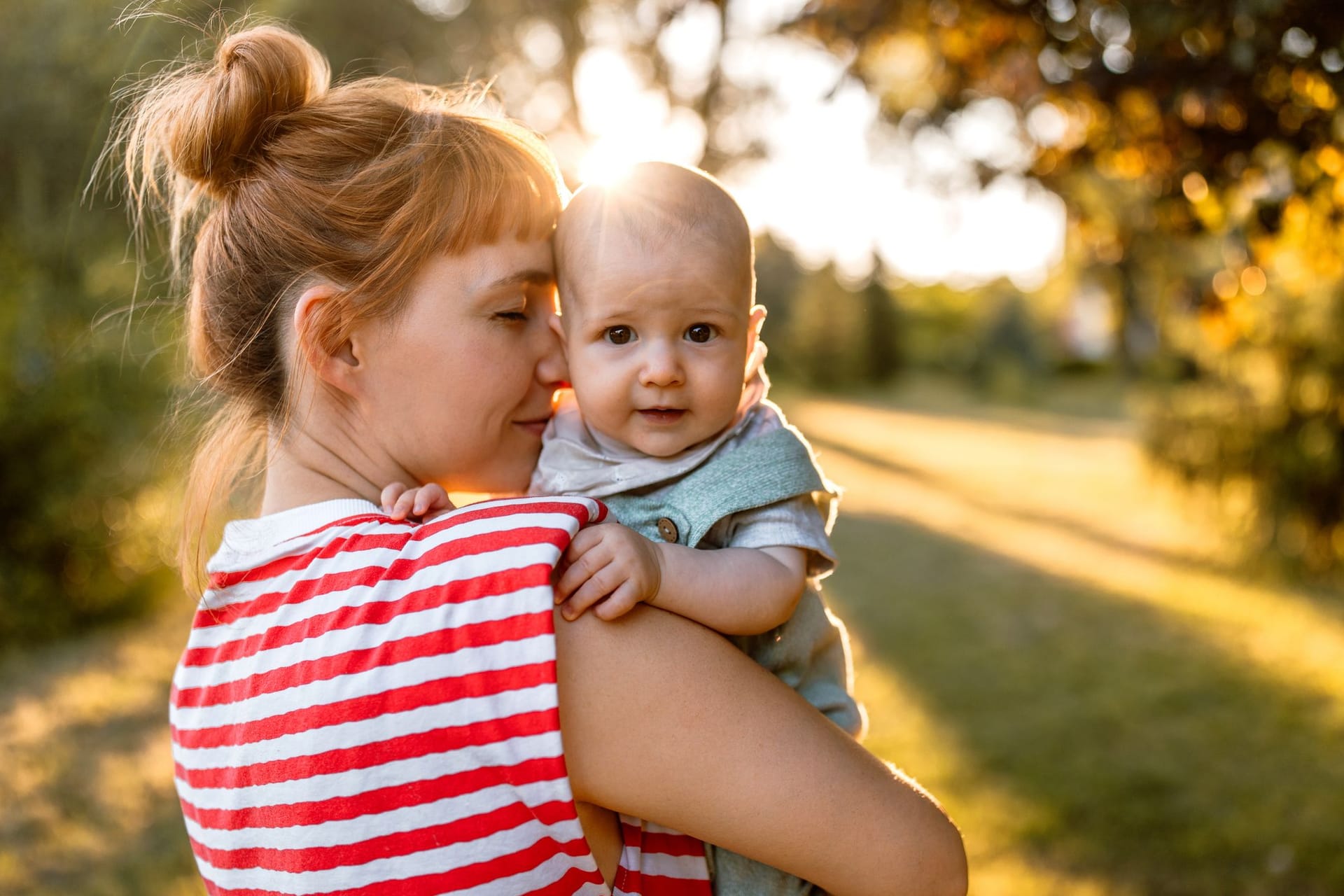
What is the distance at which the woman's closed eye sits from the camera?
5.36ft

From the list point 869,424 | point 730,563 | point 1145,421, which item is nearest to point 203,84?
point 730,563

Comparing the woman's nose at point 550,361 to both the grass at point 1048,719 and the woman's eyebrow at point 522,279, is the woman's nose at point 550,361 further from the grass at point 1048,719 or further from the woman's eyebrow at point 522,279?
the grass at point 1048,719

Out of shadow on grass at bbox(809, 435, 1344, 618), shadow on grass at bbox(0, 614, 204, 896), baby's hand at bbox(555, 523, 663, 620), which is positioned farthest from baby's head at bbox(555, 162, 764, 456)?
shadow on grass at bbox(809, 435, 1344, 618)

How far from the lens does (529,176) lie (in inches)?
63.7

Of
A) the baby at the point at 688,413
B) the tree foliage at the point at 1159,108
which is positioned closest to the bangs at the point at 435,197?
the baby at the point at 688,413

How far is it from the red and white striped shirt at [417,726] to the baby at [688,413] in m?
0.21

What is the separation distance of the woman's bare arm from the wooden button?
0.18 metres

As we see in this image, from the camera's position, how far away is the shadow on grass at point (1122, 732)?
483 centimetres

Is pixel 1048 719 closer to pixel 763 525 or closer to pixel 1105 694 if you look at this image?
pixel 1105 694

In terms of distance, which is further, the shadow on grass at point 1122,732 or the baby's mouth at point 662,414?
the shadow on grass at point 1122,732

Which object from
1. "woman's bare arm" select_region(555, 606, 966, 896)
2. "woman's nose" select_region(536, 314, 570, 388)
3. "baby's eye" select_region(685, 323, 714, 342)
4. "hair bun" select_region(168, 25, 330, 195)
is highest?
"hair bun" select_region(168, 25, 330, 195)

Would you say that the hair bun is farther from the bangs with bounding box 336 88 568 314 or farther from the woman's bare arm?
the woman's bare arm

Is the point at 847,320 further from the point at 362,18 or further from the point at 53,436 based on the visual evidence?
the point at 53,436

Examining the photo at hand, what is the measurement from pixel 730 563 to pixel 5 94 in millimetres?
8825
